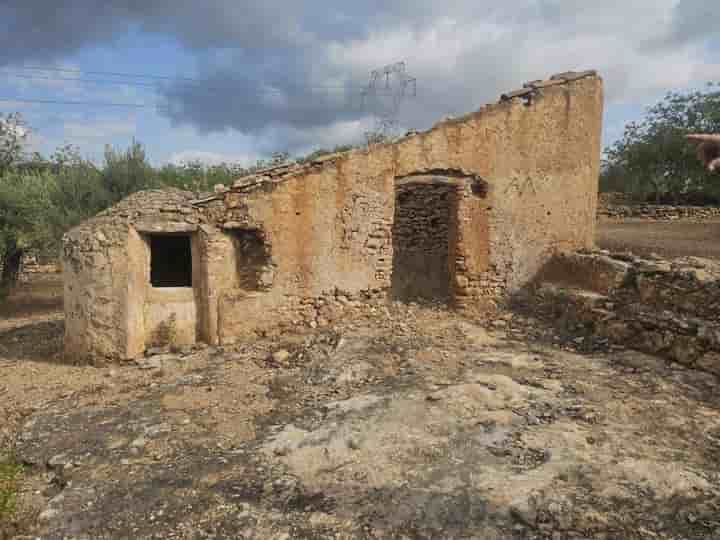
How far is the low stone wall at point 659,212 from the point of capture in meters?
19.6

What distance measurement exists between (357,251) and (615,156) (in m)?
21.8

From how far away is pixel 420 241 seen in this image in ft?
32.9

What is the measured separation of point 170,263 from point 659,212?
1950cm

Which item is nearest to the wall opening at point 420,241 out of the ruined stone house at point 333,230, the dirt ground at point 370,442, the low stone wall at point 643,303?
the ruined stone house at point 333,230

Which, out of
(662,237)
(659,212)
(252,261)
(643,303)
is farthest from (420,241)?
(659,212)

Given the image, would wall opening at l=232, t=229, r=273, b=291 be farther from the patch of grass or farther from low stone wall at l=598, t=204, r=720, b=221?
low stone wall at l=598, t=204, r=720, b=221

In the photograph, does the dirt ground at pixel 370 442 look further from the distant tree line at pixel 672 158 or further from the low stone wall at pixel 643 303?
the distant tree line at pixel 672 158

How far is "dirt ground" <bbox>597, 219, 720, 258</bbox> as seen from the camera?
501 inches

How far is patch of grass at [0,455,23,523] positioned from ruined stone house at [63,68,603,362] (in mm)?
2599

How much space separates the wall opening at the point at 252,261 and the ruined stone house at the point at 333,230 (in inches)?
0.7

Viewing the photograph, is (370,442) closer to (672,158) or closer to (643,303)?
(643,303)

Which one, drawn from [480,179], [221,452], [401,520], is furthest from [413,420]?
[480,179]

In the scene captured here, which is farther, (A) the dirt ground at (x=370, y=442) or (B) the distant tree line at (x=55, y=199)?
(B) the distant tree line at (x=55, y=199)

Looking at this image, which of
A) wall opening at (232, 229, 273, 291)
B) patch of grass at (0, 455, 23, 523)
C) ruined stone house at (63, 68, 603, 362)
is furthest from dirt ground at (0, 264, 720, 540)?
wall opening at (232, 229, 273, 291)
